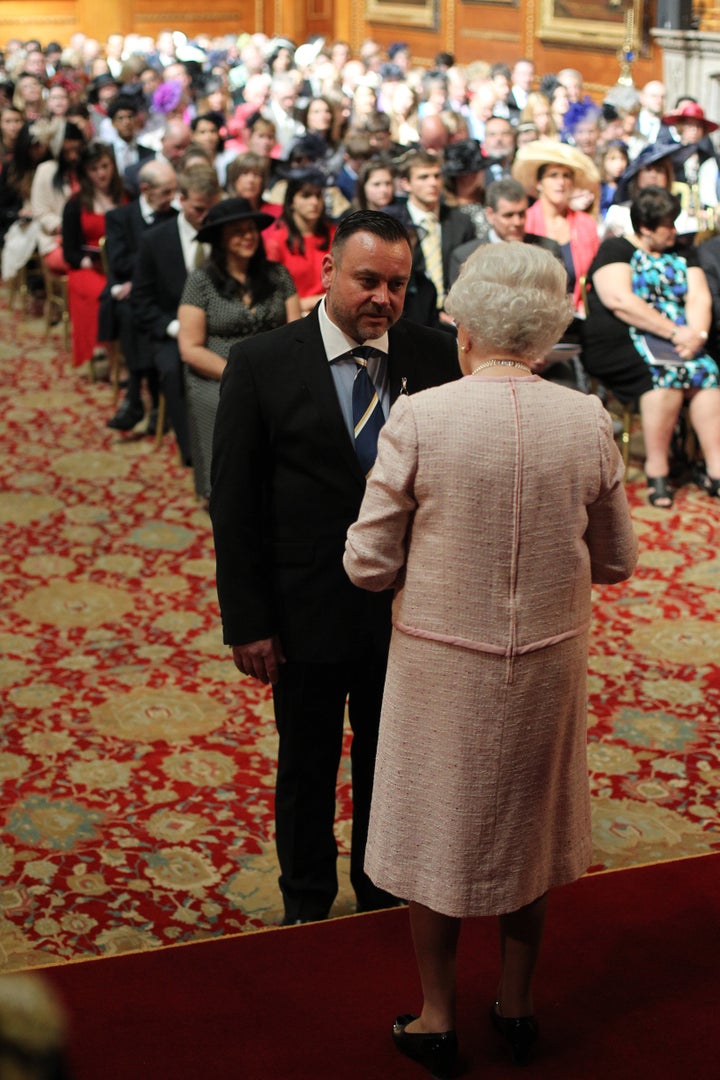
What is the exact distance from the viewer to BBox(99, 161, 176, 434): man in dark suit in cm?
687

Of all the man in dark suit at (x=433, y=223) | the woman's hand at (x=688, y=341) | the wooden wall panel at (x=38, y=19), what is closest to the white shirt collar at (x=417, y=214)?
the man in dark suit at (x=433, y=223)

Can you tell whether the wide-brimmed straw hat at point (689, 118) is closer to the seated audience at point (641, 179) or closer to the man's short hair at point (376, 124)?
the man's short hair at point (376, 124)

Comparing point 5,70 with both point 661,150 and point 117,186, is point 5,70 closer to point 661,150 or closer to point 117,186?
point 117,186

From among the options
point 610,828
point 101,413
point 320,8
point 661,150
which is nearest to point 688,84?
Result: point 661,150

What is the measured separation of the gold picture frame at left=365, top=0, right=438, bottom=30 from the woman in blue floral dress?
1482 centimetres

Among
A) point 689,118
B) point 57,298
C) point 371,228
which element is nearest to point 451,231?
point 57,298

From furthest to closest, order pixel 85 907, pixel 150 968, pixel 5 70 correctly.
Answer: pixel 5 70 → pixel 85 907 → pixel 150 968

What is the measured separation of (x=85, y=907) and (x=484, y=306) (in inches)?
76.4

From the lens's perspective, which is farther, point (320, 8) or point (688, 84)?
point (320, 8)

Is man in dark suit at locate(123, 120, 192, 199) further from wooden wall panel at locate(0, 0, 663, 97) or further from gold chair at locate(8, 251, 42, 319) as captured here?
wooden wall panel at locate(0, 0, 663, 97)

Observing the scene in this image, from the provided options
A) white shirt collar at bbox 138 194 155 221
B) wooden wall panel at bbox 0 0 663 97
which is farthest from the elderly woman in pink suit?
wooden wall panel at bbox 0 0 663 97

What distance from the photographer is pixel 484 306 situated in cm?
202

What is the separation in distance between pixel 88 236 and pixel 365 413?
18.7ft

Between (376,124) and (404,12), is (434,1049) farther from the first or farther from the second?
(404,12)
